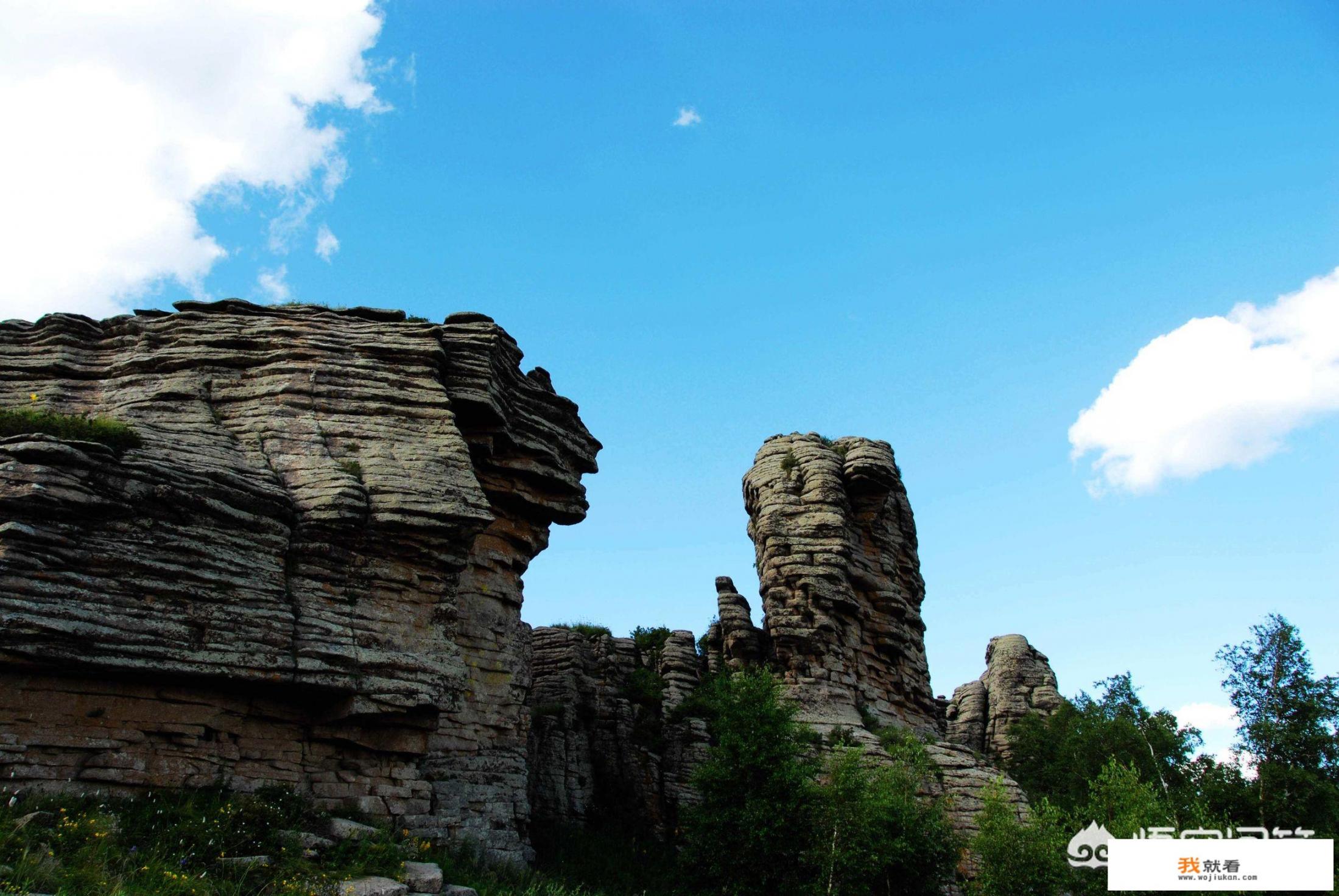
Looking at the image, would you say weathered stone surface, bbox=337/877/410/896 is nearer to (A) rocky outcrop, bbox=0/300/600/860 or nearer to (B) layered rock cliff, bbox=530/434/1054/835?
(A) rocky outcrop, bbox=0/300/600/860

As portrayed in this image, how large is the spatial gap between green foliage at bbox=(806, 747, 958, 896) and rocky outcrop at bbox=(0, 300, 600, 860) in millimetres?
8580

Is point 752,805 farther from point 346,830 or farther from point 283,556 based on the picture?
point 283,556

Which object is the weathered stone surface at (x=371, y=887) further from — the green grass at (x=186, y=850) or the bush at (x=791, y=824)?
the bush at (x=791, y=824)

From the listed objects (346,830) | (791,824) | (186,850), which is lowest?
(186,850)

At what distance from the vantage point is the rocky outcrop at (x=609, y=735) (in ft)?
122

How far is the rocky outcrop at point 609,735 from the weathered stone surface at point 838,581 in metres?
4.50

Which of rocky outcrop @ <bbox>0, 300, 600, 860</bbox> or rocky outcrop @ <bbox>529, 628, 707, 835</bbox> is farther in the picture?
rocky outcrop @ <bbox>529, 628, 707, 835</bbox>

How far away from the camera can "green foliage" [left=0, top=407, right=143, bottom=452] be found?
19766 millimetres

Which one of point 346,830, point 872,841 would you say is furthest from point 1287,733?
point 346,830

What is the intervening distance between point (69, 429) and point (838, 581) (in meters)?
27.9

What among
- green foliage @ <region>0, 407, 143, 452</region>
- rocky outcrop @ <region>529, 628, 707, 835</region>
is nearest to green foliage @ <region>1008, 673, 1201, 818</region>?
rocky outcrop @ <region>529, 628, 707, 835</region>

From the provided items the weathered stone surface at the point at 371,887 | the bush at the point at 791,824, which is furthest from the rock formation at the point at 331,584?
the bush at the point at 791,824

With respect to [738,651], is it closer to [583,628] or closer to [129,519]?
[583,628]

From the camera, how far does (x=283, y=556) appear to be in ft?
70.4
